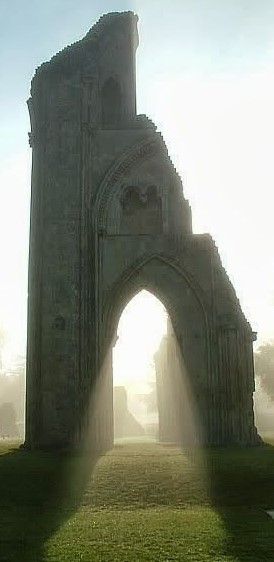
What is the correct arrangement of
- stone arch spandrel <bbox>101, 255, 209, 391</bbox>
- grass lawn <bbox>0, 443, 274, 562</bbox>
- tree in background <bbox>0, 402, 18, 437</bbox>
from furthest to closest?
tree in background <bbox>0, 402, 18, 437</bbox> < stone arch spandrel <bbox>101, 255, 209, 391</bbox> < grass lawn <bbox>0, 443, 274, 562</bbox>

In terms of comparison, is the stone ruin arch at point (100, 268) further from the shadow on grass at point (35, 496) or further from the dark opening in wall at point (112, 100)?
the shadow on grass at point (35, 496)

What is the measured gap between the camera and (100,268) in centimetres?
2005

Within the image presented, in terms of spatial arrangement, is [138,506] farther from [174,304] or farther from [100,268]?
[100,268]

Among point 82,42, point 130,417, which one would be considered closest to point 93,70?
point 82,42

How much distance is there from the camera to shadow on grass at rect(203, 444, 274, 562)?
8031mm

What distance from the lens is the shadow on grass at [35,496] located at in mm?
8219

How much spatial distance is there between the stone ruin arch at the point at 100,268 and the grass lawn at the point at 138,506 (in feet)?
8.93

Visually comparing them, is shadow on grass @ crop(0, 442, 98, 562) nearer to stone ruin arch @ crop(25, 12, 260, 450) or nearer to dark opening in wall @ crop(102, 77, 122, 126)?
stone ruin arch @ crop(25, 12, 260, 450)

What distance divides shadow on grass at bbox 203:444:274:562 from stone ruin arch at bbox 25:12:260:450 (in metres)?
3.46

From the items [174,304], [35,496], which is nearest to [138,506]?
[35,496]

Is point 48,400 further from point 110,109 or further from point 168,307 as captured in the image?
point 110,109

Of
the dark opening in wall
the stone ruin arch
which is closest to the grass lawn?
the stone ruin arch

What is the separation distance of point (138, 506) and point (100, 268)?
1012 cm

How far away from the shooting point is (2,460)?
14.6 m
